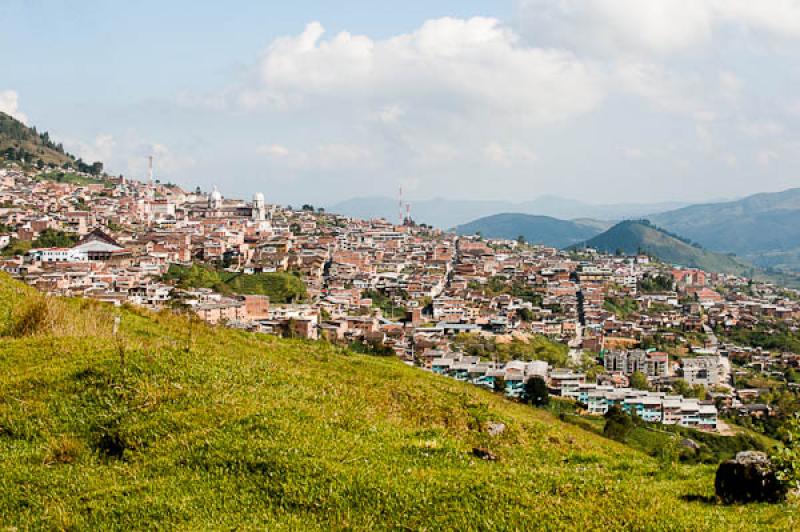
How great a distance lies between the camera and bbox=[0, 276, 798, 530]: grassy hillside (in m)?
4.41

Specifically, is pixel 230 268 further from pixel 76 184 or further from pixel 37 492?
pixel 37 492

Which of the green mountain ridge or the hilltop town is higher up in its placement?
the green mountain ridge

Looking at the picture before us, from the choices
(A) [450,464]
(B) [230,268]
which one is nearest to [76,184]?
(B) [230,268]

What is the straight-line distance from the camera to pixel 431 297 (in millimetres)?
77438

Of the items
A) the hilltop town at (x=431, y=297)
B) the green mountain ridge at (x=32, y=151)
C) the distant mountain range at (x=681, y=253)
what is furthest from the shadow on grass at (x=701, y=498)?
the distant mountain range at (x=681, y=253)

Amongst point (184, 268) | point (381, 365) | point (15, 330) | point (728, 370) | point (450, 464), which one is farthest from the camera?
point (184, 268)

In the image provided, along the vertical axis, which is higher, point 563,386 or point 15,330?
point 15,330

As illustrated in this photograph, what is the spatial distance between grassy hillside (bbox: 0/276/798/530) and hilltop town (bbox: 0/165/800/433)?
69.7 ft

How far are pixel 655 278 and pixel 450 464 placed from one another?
107339 millimetres

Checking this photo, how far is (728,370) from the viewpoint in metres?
60.2

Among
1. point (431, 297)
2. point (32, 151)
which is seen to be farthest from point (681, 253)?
point (32, 151)

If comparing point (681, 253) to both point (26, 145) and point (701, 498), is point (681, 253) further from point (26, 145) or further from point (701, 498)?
point (701, 498)

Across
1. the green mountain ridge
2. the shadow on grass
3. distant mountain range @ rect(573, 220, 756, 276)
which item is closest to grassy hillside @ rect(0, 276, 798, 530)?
the shadow on grass

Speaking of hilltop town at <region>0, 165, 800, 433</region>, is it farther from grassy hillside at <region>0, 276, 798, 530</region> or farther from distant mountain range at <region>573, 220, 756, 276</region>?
distant mountain range at <region>573, 220, 756, 276</region>
